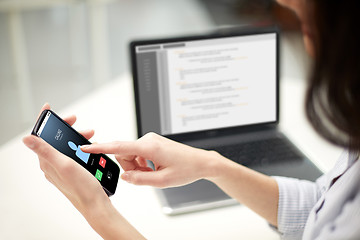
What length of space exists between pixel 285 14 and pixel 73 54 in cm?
212

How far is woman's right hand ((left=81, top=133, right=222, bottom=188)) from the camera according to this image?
66 cm

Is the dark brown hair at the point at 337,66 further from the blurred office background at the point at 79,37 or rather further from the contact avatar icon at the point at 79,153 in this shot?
the blurred office background at the point at 79,37

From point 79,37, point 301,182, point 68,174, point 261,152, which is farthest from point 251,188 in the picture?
point 79,37

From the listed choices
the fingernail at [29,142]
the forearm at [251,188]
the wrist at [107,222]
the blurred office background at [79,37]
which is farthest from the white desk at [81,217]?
the blurred office background at [79,37]

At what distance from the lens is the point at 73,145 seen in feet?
2.35

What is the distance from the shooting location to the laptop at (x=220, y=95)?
0.99 metres

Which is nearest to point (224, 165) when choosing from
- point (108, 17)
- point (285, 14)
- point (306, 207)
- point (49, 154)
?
point (306, 207)

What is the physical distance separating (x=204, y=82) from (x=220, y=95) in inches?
2.3

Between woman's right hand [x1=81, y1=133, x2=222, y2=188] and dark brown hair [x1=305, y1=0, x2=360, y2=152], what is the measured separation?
0.79ft

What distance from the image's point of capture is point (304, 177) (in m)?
0.92

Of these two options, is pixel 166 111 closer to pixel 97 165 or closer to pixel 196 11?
pixel 97 165

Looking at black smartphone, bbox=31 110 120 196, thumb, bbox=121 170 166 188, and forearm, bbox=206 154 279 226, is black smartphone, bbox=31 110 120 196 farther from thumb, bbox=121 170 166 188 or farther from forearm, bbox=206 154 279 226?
forearm, bbox=206 154 279 226

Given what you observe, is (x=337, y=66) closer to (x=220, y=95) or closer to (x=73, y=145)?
(x=73, y=145)

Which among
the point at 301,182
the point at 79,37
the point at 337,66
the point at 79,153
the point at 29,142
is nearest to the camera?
the point at 337,66
